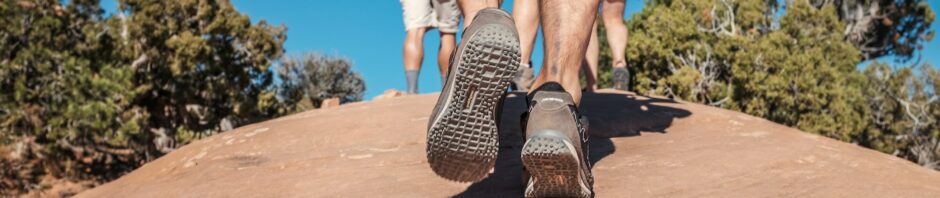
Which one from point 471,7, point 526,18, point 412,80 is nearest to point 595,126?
point 526,18

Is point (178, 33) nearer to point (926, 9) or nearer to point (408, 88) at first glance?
point (408, 88)

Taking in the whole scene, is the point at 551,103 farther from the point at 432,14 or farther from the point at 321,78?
the point at 321,78

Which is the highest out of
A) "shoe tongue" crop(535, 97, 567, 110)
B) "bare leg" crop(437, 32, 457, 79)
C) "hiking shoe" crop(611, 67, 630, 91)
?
"bare leg" crop(437, 32, 457, 79)

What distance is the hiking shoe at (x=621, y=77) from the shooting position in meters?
6.94

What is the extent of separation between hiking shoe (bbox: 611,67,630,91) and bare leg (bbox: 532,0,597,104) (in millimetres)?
4429

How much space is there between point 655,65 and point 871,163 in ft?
55.3

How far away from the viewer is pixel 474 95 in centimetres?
213

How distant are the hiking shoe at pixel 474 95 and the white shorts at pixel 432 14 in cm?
458

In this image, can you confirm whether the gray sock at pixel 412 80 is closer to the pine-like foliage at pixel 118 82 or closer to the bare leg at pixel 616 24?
the bare leg at pixel 616 24

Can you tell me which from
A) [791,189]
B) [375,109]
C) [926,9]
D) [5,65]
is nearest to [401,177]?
[791,189]

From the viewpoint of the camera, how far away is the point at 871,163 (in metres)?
3.39

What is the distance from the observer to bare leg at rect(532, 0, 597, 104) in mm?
2463

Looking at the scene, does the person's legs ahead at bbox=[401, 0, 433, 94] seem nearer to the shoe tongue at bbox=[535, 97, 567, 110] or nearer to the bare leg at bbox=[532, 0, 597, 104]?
the bare leg at bbox=[532, 0, 597, 104]

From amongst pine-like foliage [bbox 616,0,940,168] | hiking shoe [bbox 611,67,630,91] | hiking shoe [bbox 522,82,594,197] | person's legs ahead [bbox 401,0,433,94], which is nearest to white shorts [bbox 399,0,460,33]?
person's legs ahead [bbox 401,0,433,94]
